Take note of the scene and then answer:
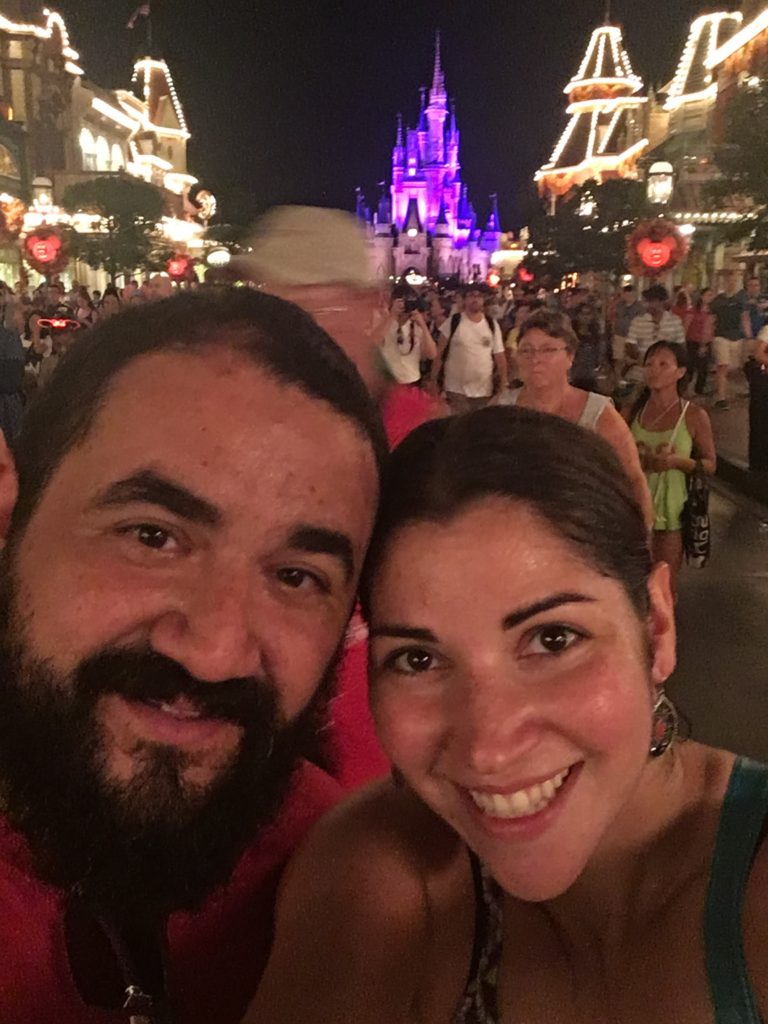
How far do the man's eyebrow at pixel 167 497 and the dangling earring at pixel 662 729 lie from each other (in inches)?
34.4

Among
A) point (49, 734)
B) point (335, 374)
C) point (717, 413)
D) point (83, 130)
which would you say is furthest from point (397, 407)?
point (83, 130)

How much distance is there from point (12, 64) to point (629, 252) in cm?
3925

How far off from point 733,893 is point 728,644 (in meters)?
4.93

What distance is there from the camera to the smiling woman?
147cm

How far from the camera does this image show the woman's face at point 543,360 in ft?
17.3

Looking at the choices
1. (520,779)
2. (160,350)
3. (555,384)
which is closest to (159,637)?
(160,350)

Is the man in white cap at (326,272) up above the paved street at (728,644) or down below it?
above

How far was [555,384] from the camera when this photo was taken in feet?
17.1

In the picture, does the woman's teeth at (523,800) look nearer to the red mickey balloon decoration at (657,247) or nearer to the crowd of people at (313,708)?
the crowd of people at (313,708)

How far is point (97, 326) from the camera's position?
5.85ft

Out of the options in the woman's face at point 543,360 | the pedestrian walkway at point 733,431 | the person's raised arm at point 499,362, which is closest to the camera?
the woman's face at point 543,360

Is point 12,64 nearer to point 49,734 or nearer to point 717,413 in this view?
point 717,413

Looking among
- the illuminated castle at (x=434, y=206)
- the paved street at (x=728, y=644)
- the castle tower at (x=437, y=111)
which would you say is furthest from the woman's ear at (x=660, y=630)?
the castle tower at (x=437, y=111)

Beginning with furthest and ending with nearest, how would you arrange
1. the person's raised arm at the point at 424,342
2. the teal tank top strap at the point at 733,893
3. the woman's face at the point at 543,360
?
1. the person's raised arm at the point at 424,342
2. the woman's face at the point at 543,360
3. the teal tank top strap at the point at 733,893
